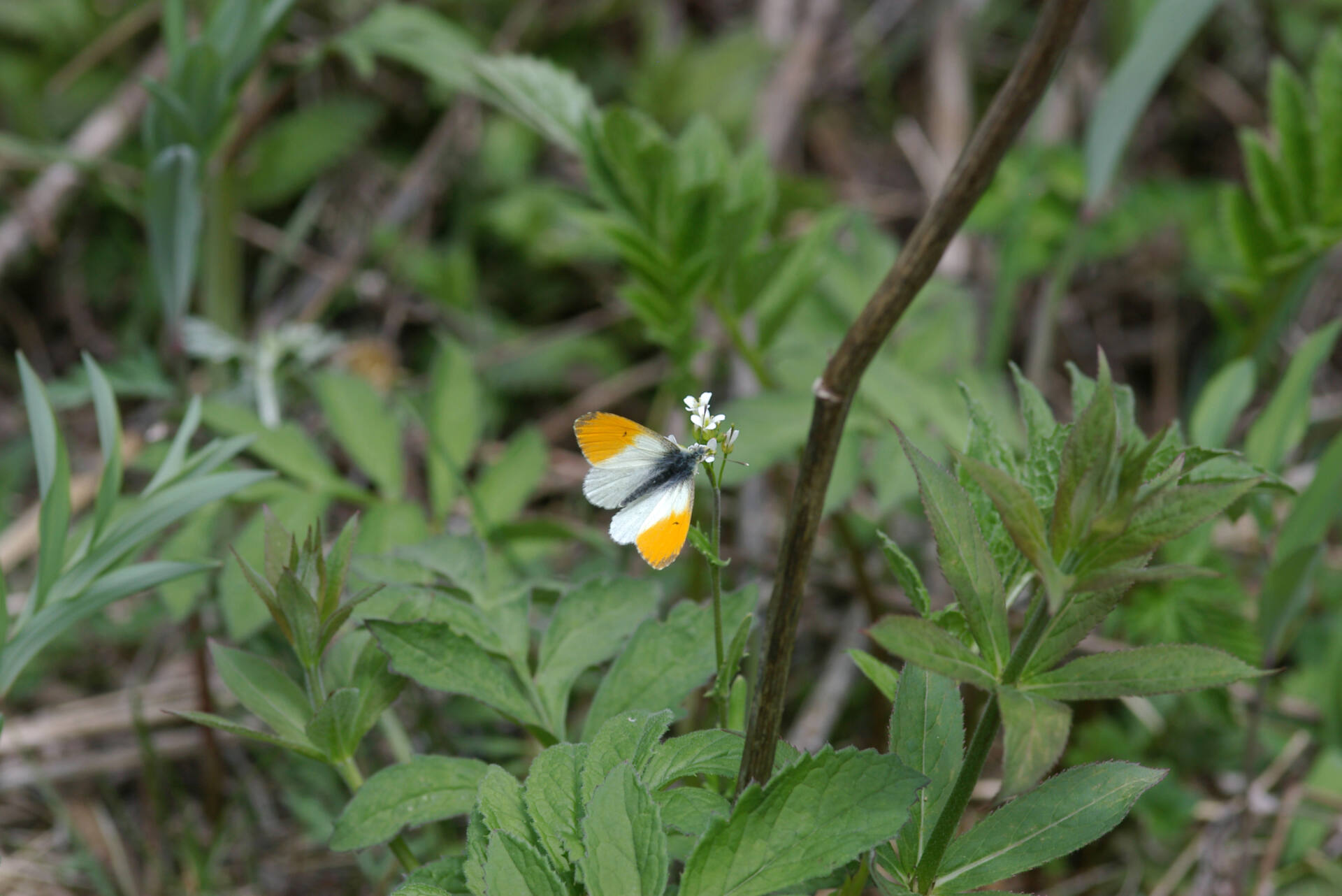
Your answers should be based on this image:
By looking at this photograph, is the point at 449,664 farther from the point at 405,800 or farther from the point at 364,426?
the point at 364,426

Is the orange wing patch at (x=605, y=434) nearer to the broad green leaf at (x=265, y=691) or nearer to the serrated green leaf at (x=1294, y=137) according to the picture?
the broad green leaf at (x=265, y=691)

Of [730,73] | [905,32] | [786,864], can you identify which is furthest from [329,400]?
[905,32]

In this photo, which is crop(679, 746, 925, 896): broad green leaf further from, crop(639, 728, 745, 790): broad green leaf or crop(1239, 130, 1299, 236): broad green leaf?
crop(1239, 130, 1299, 236): broad green leaf

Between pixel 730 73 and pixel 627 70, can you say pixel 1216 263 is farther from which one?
pixel 627 70

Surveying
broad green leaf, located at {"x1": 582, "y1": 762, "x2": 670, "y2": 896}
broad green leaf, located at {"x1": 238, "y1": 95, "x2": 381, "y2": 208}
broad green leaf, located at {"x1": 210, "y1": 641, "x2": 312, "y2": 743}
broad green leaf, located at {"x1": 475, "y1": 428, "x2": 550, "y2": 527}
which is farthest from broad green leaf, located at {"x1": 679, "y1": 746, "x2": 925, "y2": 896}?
broad green leaf, located at {"x1": 238, "y1": 95, "x2": 381, "y2": 208}

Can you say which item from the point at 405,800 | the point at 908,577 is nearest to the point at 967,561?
the point at 908,577

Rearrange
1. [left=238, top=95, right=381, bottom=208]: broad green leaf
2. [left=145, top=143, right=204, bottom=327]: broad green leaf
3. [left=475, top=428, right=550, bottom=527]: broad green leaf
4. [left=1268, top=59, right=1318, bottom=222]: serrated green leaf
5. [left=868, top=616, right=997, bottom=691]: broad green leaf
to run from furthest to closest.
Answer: [left=238, top=95, right=381, bottom=208]: broad green leaf
[left=1268, top=59, right=1318, bottom=222]: serrated green leaf
[left=475, top=428, right=550, bottom=527]: broad green leaf
[left=145, top=143, right=204, bottom=327]: broad green leaf
[left=868, top=616, right=997, bottom=691]: broad green leaf
